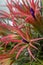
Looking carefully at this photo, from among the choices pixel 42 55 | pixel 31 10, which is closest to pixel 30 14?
pixel 31 10

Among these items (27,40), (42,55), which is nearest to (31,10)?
(27,40)

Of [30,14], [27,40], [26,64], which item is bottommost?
[26,64]

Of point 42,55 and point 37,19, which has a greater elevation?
point 37,19

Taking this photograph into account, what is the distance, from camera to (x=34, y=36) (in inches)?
45.8

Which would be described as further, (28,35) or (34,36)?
(34,36)

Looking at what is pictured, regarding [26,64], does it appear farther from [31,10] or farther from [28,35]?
[31,10]

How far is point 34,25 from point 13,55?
7.6 inches

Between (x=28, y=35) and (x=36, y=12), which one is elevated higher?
(x=36, y=12)

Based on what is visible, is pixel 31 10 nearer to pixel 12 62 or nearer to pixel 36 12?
pixel 36 12

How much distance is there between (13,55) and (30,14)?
0.80ft

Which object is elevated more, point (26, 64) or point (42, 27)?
point (42, 27)

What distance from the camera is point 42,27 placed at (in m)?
1.10

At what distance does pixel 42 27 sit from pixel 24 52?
0.52 ft

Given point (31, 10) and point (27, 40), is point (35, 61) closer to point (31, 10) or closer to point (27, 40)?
point (27, 40)
